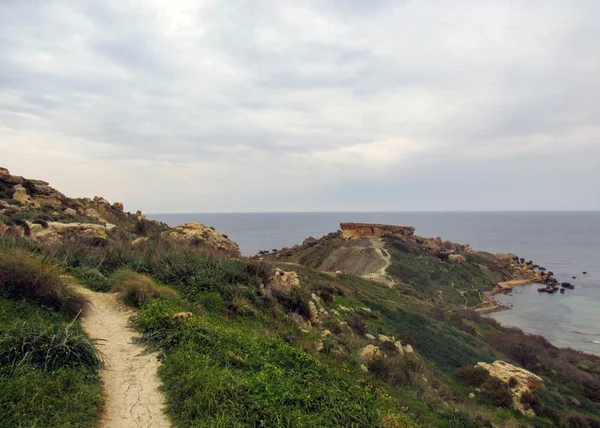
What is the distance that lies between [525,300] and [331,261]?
31691mm

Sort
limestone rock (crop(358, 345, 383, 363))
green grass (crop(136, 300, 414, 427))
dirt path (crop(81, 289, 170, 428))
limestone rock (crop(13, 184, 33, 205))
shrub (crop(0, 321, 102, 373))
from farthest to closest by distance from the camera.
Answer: limestone rock (crop(13, 184, 33, 205))
limestone rock (crop(358, 345, 383, 363))
shrub (crop(0, 321, 102, 373))
green grass (crop(136, 300, 414, 427))
dirt path (crop(81, 289, 170, 428))

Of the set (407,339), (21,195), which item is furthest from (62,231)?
(407,339)

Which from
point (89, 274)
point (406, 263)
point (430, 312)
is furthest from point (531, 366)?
point (406, 263)

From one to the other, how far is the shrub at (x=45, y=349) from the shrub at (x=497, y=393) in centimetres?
1715

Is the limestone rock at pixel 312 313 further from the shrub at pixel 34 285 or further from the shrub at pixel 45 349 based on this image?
the shrub at pixel 45 349

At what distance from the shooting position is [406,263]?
61375 mm

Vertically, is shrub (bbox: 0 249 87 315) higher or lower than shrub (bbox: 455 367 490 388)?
higher

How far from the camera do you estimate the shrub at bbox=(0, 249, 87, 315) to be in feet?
28.3

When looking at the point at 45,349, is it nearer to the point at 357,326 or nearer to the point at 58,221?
the point at 357,326

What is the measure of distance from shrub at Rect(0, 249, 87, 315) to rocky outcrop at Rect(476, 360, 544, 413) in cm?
1871

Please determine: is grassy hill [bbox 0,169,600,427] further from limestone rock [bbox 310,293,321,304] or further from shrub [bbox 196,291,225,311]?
limestone rock [bbox 310,293,321,304]

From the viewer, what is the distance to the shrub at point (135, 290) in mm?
10688

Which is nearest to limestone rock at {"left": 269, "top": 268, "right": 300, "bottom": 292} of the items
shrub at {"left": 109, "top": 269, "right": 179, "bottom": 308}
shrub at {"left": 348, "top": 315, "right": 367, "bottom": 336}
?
shrub at {"left": 348, "top": 315, "right": 367, "bottom": 336}

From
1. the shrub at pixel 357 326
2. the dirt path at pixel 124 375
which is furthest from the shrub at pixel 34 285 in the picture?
the shrub at pixel 357 326
